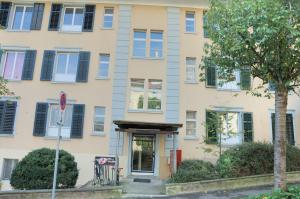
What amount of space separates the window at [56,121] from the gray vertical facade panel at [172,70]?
5784 millimetres

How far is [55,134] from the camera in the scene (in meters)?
19.0

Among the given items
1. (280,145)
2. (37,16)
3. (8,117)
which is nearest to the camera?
(280,145)

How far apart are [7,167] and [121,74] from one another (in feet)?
28.2

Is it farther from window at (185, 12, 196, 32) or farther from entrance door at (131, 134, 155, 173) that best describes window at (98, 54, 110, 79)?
window at (185, 12, 196, 32)

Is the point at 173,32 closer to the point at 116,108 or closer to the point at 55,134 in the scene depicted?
the point at 116,108

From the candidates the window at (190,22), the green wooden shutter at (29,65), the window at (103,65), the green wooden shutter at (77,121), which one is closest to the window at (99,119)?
the green wooden shutter at (77,121)

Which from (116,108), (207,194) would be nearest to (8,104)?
(116,108)

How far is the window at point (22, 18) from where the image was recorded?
20.7 meters

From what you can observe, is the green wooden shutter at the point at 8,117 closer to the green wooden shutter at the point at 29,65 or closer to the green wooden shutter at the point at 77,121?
the green wooden shutter at the point at 29,65

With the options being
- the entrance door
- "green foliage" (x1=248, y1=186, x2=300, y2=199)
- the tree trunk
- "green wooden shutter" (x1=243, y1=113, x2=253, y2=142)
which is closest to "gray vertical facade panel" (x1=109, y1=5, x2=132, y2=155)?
the entrance door

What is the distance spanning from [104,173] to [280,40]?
10.6 meters

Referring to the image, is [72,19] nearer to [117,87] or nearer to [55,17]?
[55,17]

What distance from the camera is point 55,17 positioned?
20.5m

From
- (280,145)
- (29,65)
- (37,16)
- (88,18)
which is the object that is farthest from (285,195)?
(37,16)
